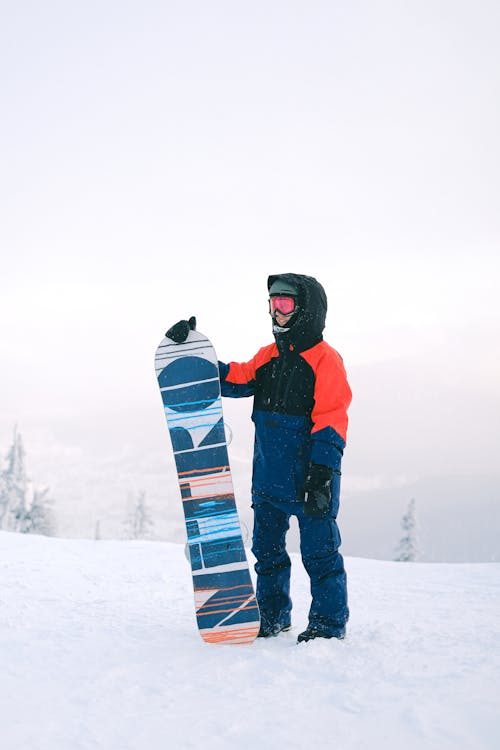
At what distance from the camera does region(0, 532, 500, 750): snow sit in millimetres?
2279

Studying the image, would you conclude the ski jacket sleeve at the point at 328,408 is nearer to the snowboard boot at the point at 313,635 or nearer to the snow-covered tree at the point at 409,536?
the snowboard boot at the point at 313,635

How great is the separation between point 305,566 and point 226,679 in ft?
3.89

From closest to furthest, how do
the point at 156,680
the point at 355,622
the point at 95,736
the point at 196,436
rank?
the point at 95,736, the point at 156,680, the point at 196,436, the point at 355,622

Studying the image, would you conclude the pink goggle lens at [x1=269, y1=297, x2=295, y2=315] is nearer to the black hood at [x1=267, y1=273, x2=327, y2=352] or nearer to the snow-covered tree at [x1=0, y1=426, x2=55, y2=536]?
the black hood at [x1=267, y1=273, x2=327, y2=352]

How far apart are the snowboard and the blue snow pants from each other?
10.0 inches

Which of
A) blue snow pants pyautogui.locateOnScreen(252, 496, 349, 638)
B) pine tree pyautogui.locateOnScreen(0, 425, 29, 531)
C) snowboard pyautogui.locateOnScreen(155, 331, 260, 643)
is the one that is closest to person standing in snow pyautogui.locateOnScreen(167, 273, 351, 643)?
blue snow pants pyautogui.locateOnScreen(252, 496, 349, 638)

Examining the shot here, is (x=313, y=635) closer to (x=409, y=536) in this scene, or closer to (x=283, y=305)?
(x=283, y=305)

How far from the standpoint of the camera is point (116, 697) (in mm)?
2650

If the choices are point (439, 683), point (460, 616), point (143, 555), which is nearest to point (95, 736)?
point (439, 683)

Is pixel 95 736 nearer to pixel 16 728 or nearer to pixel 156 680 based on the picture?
pixel 16 728

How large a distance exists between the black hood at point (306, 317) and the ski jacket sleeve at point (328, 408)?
118 millimetres

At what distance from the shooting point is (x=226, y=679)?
9.38 feet

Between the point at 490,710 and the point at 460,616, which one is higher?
the point at 490,710

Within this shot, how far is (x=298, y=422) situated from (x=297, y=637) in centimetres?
147
